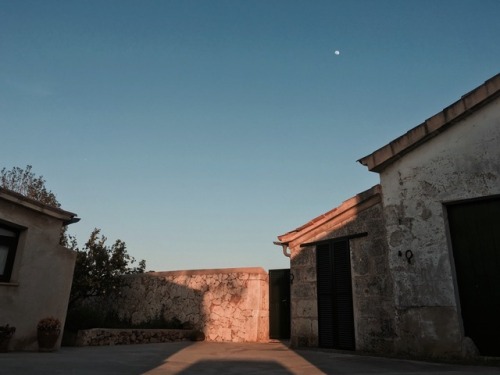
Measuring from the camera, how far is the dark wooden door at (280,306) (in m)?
11.3

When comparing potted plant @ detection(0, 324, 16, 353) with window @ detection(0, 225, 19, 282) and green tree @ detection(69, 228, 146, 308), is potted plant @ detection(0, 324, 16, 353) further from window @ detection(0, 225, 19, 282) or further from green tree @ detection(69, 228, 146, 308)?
green tree @ detection(69, 228, 146, 308)

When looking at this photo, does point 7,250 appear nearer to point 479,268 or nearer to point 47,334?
point 47,334

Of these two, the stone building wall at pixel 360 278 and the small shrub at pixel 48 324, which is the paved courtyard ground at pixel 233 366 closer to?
the stone building wall at pixel 360 278

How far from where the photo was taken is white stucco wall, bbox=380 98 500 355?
6.94 meters

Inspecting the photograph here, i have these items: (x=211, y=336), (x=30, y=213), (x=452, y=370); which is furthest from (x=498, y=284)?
(x=30, y=213)

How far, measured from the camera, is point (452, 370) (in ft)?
18.0

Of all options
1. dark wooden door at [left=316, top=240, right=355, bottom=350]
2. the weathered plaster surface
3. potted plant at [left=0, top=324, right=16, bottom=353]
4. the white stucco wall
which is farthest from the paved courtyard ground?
the weathered plaster surface

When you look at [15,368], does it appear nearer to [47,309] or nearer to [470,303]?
[47,309]

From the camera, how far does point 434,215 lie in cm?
741

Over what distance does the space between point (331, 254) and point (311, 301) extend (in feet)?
4.26

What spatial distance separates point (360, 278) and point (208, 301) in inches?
249

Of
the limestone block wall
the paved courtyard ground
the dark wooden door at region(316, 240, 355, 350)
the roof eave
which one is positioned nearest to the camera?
the paved courtyard ground

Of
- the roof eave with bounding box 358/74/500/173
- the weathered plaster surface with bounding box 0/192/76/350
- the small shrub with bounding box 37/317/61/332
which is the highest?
the roof eave with bounding box 358/74/500/173

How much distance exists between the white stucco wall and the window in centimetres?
828
